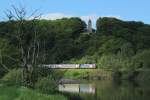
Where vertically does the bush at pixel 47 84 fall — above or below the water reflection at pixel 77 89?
above

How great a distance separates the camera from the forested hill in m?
108

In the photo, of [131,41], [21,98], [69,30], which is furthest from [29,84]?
[69,30]

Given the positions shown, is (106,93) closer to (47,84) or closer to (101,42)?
(47,84)

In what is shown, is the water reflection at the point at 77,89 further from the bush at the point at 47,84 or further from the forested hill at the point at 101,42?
the forested hill at the point at 101,42

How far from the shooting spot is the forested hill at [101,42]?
10782 centimetres

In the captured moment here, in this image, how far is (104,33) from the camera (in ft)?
470

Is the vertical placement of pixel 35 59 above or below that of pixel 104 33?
below

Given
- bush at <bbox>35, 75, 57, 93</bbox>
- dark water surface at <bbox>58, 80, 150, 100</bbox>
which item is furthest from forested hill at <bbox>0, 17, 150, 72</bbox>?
bush at <bbox>35, 75, 57, 93</bbox>

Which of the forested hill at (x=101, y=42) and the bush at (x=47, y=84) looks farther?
the forested hill at (x=101, y=42)

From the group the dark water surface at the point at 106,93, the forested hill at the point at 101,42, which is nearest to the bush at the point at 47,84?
the dark water surface at the point at 106,93

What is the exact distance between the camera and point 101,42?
131 meters

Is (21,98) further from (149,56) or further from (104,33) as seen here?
(104,33)

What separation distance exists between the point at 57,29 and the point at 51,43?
656 inches

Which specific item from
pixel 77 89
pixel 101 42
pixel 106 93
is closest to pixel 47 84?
pixel 106 93
